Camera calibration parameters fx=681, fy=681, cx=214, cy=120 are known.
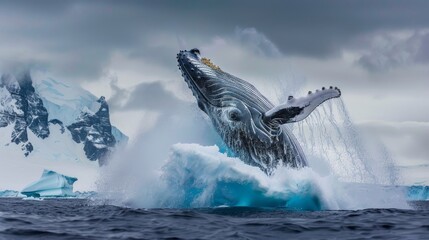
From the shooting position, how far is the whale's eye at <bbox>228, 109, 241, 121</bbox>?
16.8 m

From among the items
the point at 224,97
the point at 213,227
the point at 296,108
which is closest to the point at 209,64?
the point at 224,97

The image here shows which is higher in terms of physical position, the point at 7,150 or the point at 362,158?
the point at 7,150

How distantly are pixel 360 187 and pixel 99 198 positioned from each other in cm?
727

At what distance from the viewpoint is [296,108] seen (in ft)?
53.0

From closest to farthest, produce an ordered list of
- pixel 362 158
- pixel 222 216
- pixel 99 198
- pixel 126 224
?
pixel 126 224 < pixel 222 216 < pixel 362 158 < pixel 99 198

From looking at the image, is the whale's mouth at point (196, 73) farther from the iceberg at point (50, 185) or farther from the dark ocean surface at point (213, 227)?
the iceberg at point (50, 185)

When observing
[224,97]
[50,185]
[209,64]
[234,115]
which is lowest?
[234,115]

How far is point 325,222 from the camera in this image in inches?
460

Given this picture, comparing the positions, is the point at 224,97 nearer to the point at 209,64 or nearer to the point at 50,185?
the point at 209,64

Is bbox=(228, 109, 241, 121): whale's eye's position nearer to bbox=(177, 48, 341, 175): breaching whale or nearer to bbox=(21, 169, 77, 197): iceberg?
bbox=(177, 48, 341, 175): breaching whale

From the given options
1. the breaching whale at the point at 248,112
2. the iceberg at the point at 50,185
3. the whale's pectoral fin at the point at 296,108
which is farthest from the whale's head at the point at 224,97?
the iceberg at the point at 50,185

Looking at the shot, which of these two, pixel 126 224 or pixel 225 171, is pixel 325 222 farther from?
pixel 225 171

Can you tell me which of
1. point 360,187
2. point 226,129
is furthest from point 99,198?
point 360,187

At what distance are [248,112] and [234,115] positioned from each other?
14.0 inches
